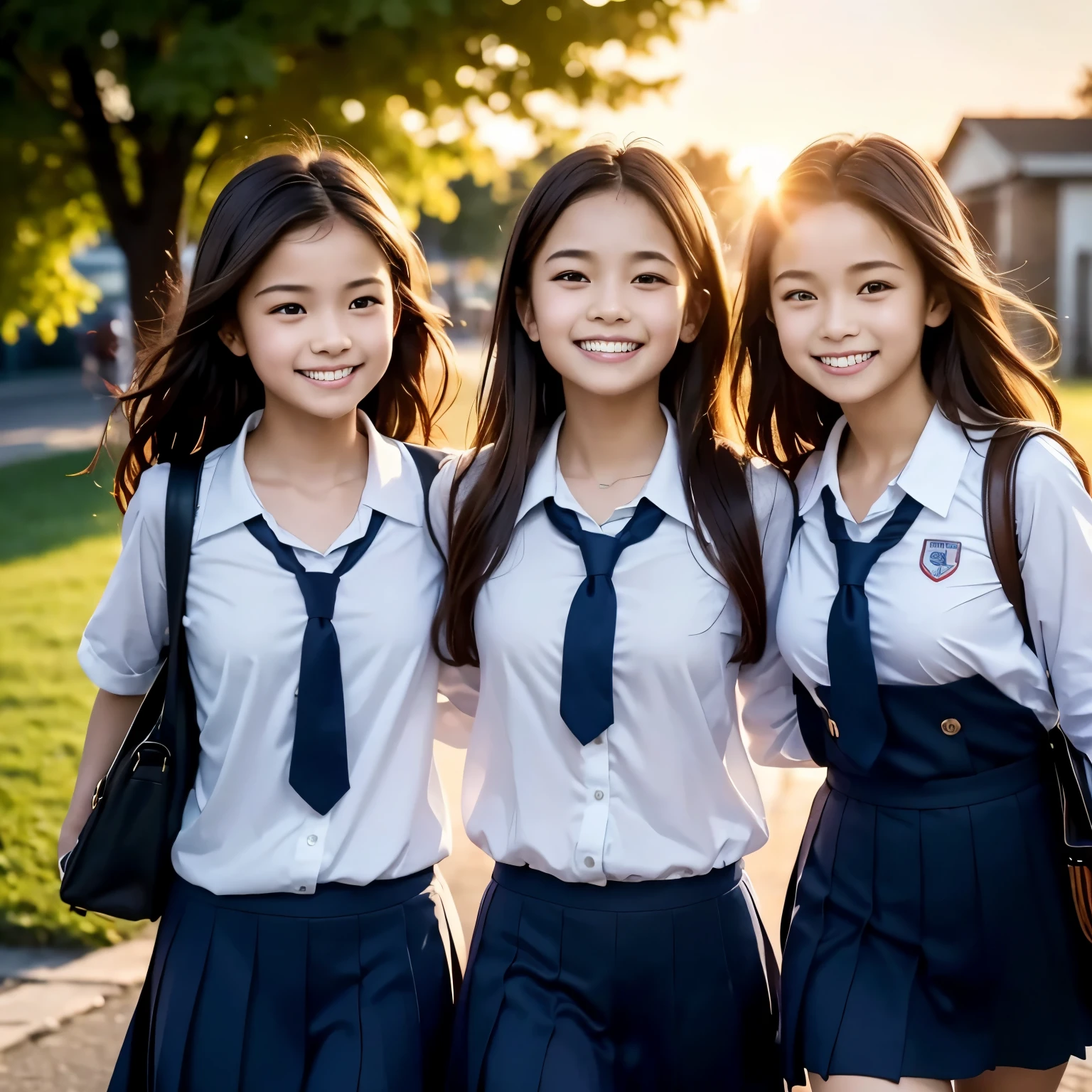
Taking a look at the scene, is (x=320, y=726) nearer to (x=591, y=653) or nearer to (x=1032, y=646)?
(x=591, y=653)

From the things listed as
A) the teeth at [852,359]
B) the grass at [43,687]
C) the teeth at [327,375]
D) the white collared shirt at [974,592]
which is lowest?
the grass at [43,687]

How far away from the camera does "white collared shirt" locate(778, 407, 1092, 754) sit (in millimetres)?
2426

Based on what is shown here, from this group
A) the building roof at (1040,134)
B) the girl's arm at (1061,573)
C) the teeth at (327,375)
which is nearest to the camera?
the girl's arm at (1061,573)

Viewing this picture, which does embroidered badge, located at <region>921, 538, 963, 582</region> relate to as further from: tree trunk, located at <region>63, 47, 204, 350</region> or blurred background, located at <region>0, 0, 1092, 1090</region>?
tree trunk, located at <region>63, 47, 204, 350</region>

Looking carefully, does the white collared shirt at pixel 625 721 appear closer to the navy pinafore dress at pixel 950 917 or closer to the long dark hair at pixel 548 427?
the long dark hair at pixel 548 427

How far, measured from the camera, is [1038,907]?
2492 millimetres

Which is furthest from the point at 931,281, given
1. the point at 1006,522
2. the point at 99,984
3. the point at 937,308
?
the point at 99,984

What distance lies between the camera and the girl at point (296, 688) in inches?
97.9

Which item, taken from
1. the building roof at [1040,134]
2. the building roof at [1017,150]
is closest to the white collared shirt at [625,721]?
the building roof at [1017,150]

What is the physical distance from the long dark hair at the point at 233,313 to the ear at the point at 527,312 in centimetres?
26

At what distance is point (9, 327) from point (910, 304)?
499 inches

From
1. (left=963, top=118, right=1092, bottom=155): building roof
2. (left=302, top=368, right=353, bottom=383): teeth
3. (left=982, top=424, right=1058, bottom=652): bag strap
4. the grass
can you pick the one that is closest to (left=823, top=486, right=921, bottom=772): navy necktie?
(left=982, top=424, right=1058, bottom=652): bag strap

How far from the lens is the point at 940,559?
2500 millimetres

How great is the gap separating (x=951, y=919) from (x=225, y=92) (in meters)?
9.88
